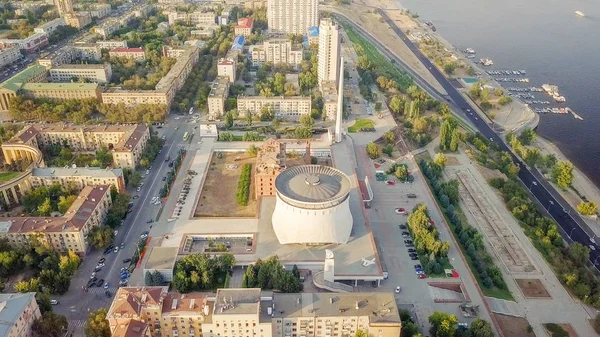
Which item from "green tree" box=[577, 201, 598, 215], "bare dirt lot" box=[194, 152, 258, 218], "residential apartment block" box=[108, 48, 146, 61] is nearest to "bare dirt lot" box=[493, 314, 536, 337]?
"green tree" box=[577, 201, 598, 215]

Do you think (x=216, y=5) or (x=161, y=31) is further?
(x=216, y=5)

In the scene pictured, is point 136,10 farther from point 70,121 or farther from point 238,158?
point 238,158

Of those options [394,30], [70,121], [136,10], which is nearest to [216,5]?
[136,10]

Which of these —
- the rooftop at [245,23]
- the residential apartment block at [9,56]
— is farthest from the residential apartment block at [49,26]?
the rooftop at [245,23]

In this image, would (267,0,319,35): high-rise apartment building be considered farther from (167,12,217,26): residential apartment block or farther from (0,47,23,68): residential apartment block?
(0,47,23,68): residential apartment block

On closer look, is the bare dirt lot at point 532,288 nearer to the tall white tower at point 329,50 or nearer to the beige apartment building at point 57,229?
the beige apartment building at point 57,229

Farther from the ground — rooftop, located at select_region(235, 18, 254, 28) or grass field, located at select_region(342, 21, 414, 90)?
rooftop, located at select_region(235, 18, 254, 28)

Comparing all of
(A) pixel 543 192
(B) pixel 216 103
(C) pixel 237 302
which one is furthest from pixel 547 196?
(B) pixel 216 103
